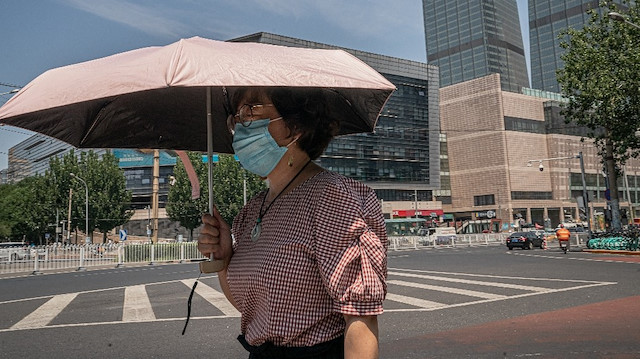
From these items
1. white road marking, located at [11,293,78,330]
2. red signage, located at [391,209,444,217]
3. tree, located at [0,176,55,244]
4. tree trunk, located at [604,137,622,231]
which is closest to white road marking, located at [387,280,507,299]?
white road marking, located at [11,293,78,330]

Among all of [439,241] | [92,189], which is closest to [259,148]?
[439,241]

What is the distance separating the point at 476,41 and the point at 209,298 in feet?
557

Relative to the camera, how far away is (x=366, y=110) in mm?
2588

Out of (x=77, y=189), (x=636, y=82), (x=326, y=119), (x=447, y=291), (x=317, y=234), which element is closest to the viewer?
(x=317, y=234)

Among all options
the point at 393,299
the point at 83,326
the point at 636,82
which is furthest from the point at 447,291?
the point at 636,82

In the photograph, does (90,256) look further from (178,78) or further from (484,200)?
(484,200)

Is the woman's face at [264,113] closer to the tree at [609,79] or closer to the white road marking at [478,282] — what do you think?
the white road marking at [478,282]

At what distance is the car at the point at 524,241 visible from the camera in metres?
30.5

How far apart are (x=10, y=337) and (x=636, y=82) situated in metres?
26.0

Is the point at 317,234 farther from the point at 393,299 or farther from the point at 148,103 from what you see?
the point at 393,299

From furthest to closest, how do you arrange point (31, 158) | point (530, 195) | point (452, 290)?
point (31, 158), point (530, 195), point (452, 290)

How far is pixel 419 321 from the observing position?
24.0ft

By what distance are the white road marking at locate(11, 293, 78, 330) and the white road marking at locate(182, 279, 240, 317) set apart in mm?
2880

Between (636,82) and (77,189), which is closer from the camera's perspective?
(636,82)
